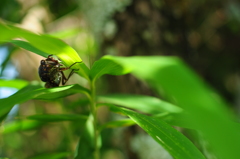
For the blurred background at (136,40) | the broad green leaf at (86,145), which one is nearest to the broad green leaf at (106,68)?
the broad green leaf at (86,145)

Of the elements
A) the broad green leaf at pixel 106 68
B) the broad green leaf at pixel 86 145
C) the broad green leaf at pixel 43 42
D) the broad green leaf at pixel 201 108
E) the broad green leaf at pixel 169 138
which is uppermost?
the broad green leaf at pixel 43 42

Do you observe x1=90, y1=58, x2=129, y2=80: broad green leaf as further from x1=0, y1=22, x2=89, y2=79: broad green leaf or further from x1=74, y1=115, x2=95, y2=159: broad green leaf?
x1=74, y1=115, x2=95, y2=159: broad green leaf

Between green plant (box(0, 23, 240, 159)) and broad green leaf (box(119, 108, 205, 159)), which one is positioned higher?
green plant (box(0, 23, 240, 159))

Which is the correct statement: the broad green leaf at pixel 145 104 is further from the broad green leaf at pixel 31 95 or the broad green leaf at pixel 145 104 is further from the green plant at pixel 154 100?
the broad green leaf at pixel 31 95

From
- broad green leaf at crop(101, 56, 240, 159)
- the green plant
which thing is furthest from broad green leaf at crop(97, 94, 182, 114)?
broad green leaf at crop(101, 56, 240, 159)

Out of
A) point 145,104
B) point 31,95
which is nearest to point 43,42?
point 31,95

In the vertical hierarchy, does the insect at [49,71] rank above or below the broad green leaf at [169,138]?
above

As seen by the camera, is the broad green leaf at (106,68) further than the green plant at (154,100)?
Yes
